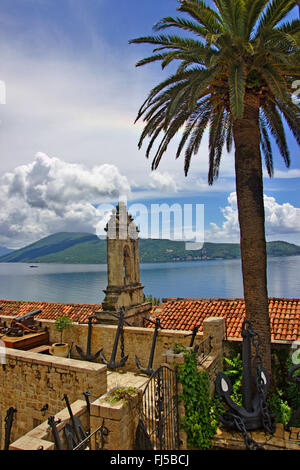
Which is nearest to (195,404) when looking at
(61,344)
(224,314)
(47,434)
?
(47,434)

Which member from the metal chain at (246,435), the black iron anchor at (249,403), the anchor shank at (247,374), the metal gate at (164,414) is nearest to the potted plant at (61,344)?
the metal gate at (164,414)

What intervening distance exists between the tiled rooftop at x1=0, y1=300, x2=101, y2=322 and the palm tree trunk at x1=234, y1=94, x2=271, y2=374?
10.6 metres

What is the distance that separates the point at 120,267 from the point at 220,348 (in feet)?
17.4

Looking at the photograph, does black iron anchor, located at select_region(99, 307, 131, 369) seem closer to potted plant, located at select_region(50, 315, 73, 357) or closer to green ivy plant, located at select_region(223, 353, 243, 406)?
potted plant, located at select_region(50, 315, 73, 357)

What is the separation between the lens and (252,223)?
28.8ft

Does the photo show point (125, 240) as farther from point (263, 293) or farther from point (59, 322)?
point (263, 293)

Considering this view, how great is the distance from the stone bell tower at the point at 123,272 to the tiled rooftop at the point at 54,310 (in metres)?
4.59

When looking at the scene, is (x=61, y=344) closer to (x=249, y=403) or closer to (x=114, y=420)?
(x=114, y=420)

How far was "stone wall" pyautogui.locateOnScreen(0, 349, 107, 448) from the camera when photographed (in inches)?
314

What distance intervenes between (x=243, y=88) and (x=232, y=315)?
9.38 m

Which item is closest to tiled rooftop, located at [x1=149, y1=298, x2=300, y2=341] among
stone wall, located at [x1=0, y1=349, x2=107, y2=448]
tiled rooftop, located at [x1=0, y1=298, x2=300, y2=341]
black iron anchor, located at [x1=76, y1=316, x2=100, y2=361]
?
tiled rooftop, located at [x1=0, y1=298, x2=300, y2=341]

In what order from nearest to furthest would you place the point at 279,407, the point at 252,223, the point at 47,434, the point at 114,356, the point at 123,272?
the point at 47,434 → the point at 279,407 → the point at 252,223 → the point at 114,356 → the point at 123,272

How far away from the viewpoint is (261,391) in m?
7.56
